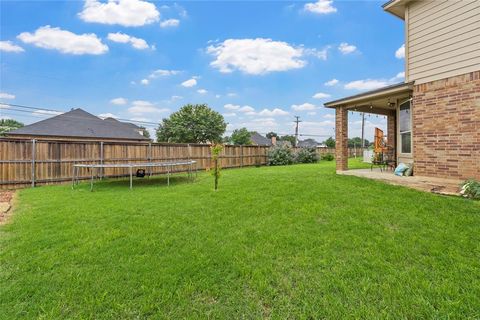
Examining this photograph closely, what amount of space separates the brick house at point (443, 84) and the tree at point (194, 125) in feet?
117

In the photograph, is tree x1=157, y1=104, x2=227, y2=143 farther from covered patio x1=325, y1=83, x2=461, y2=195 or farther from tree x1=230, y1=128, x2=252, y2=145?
covered patio x1=325, y1=83, x2=461, y2=195

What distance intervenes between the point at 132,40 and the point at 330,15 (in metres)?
11.3

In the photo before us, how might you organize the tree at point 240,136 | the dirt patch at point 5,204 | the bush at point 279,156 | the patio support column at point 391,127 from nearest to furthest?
the dirt patch at point 5,204 < the patio support column at point 391,127 < the bush at point 279,156 < the tree at point 240,136

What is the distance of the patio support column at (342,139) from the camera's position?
28.5ft

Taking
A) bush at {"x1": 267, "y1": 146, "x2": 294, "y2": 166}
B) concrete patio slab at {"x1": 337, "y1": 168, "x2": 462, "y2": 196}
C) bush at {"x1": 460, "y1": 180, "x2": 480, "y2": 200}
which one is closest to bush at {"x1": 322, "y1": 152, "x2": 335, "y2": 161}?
bush at {"x1": 267, "y1": 146, "x2": 294, "y2": 166}

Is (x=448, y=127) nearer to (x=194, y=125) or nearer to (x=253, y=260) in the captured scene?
(x=253, y=260)

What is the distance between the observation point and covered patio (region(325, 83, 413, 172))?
7.05 metres

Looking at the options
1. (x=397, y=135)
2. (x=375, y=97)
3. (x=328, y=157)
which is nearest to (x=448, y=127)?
(x=375, y=97)

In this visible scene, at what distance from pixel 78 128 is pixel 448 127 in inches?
1062

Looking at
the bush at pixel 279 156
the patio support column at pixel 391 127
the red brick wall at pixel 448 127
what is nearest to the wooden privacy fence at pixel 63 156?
the bush at pixel 279 156

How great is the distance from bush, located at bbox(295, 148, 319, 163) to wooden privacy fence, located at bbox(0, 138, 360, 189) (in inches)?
398

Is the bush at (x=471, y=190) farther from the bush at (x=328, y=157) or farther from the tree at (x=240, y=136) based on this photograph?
the tree at (x=240, y=136)

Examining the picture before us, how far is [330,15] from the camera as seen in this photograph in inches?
397

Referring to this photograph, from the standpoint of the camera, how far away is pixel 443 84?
229 inches
